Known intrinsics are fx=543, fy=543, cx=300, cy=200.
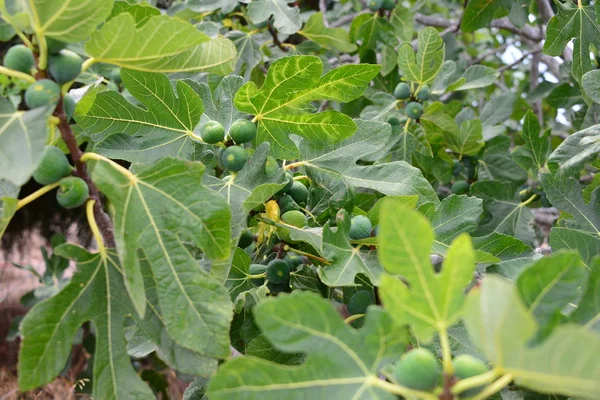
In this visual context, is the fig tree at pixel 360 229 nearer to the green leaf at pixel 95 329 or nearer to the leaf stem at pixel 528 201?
the green leaf at pixel 95 329

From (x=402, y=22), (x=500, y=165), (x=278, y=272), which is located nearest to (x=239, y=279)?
(x=278, y=272)

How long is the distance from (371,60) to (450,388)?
2.23 meters

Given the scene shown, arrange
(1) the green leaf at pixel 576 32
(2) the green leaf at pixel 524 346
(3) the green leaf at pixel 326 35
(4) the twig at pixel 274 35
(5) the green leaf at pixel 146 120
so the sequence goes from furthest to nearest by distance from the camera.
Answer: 1. (4) the twig at pixel 274 35
2. (3) the green leaf at pixel 326 35
3. (1) the green leaf at pixel 576 32
4. (5) the green leaf at pixel 146 120
5. (2) the green leaf at pixel 524 346

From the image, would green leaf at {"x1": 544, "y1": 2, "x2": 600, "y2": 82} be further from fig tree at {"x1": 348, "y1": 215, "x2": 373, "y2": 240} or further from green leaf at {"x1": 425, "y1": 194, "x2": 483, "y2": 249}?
fig tree at {"x1": 348, "y1": 215, "x2": 373, "y2": 240}


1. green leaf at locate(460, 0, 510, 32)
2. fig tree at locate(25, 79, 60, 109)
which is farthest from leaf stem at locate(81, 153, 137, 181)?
green leaf at locate(460, 0, 510, 32)

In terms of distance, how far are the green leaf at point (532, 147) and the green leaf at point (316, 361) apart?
1624 millimetres

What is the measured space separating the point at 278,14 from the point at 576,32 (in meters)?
1.22

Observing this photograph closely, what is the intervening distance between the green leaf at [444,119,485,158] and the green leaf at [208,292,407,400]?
176cm

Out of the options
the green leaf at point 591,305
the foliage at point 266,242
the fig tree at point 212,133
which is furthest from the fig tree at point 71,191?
the green leaf at point 591,305

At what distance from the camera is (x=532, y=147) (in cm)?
224

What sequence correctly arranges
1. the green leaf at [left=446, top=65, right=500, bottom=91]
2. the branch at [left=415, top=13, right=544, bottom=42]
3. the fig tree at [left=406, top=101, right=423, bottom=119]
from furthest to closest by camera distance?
the branch at [left=415, top=13, right=544, bottom=42] < the green leaf at [left=446, top=65, right=500, bottom=91] < the fig tree at [left=406, top=101, right=423, bottom=119]

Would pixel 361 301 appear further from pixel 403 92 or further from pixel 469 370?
pixel 403 92

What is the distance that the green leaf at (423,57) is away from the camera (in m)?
2.12

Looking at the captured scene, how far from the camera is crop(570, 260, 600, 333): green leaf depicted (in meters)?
0.86
